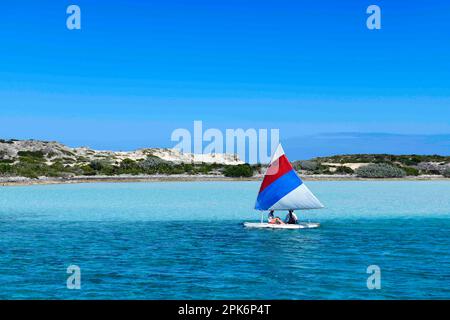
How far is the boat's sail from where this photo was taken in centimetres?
3991

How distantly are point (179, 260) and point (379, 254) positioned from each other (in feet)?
33.3

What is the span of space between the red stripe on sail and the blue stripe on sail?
9.2 inches

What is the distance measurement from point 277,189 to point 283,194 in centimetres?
56

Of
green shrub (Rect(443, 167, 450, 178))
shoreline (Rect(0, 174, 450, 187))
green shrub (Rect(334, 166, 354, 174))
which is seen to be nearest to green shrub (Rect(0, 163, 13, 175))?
shoreline (Rect(0, 174, 450, 187))

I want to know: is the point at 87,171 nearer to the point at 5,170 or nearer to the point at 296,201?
the point at 5,170

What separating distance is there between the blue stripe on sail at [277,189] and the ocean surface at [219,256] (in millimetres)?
2443

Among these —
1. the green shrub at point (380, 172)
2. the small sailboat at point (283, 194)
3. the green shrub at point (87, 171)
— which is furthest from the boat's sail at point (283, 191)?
the green shrub at point (380, 172)

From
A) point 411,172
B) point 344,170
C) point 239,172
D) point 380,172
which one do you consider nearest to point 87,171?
point 239,172

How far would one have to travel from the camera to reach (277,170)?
4069 cm

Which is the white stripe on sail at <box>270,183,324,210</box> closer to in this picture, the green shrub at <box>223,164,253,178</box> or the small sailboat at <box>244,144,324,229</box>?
the small sailboat at <box>244,144,324,229</box>

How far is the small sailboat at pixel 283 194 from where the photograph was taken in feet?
131

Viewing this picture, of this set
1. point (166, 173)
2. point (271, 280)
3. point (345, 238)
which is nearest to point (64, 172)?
point (166, 173)
